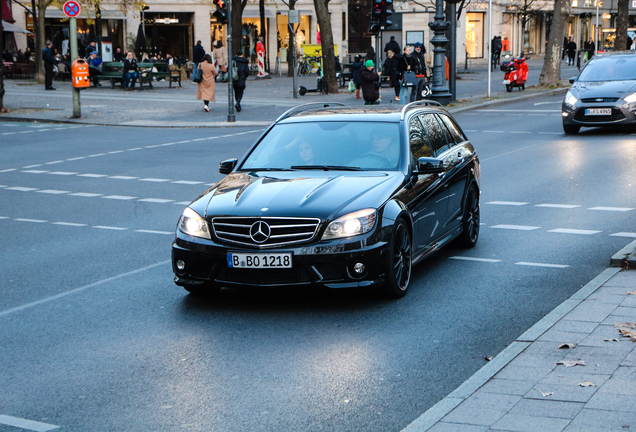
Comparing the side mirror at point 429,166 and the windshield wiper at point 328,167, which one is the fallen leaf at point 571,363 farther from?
the windshield wiper at point 328,167

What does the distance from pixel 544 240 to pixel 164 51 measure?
56314mm

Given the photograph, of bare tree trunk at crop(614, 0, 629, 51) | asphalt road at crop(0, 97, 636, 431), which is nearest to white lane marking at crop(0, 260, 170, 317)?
asphalt road at crop(0, 97, 636, 431)

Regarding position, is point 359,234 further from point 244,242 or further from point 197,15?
point 197,15

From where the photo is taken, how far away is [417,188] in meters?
7.71

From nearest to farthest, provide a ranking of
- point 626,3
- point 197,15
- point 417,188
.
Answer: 1. point 417,188
2. point 626,3
3. point 197,15

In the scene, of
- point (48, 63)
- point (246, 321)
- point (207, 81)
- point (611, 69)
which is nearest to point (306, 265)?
point (246, 321)

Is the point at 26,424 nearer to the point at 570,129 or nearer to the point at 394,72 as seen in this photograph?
the point at 570,129

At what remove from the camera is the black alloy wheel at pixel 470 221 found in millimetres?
9070

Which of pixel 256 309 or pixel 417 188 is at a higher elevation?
pixel 417 188

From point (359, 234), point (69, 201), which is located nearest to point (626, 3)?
point (69, 201)

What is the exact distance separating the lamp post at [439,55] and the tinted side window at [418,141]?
20.0 m

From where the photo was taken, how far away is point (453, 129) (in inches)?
374

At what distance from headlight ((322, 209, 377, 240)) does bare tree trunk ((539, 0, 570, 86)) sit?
30.5m

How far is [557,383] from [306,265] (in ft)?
7.27
